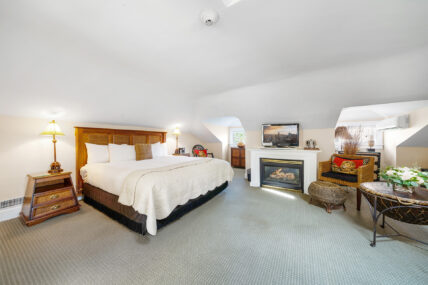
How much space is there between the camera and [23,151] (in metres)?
2.70

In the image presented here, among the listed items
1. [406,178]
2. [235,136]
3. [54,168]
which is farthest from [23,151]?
[235,136]

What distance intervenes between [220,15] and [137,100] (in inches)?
110

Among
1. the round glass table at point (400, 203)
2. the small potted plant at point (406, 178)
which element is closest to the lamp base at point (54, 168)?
the round glass table at point (400, 203)

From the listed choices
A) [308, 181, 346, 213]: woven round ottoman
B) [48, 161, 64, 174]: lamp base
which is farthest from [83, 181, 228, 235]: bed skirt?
[308, 181, 346, 213]: woven round ottoman

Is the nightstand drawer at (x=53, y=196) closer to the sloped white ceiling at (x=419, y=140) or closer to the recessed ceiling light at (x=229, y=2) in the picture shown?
the recessed ceiling light at (x=229, y=2)

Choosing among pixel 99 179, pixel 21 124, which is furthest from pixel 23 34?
pixel 99 179

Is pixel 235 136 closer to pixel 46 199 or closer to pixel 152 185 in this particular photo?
pixel 152 185

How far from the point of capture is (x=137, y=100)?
11.8 ft

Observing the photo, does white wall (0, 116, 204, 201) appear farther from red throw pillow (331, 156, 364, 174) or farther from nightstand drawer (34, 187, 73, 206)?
red throw pillow (331, 156, 364, 174)

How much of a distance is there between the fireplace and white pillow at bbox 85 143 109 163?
378 cm

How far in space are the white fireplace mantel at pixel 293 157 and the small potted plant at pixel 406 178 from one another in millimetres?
1616

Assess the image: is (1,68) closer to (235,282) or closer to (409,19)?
(235,282)

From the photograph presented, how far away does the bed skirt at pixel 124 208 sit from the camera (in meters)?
2.11

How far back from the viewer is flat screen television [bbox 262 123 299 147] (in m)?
3.98
